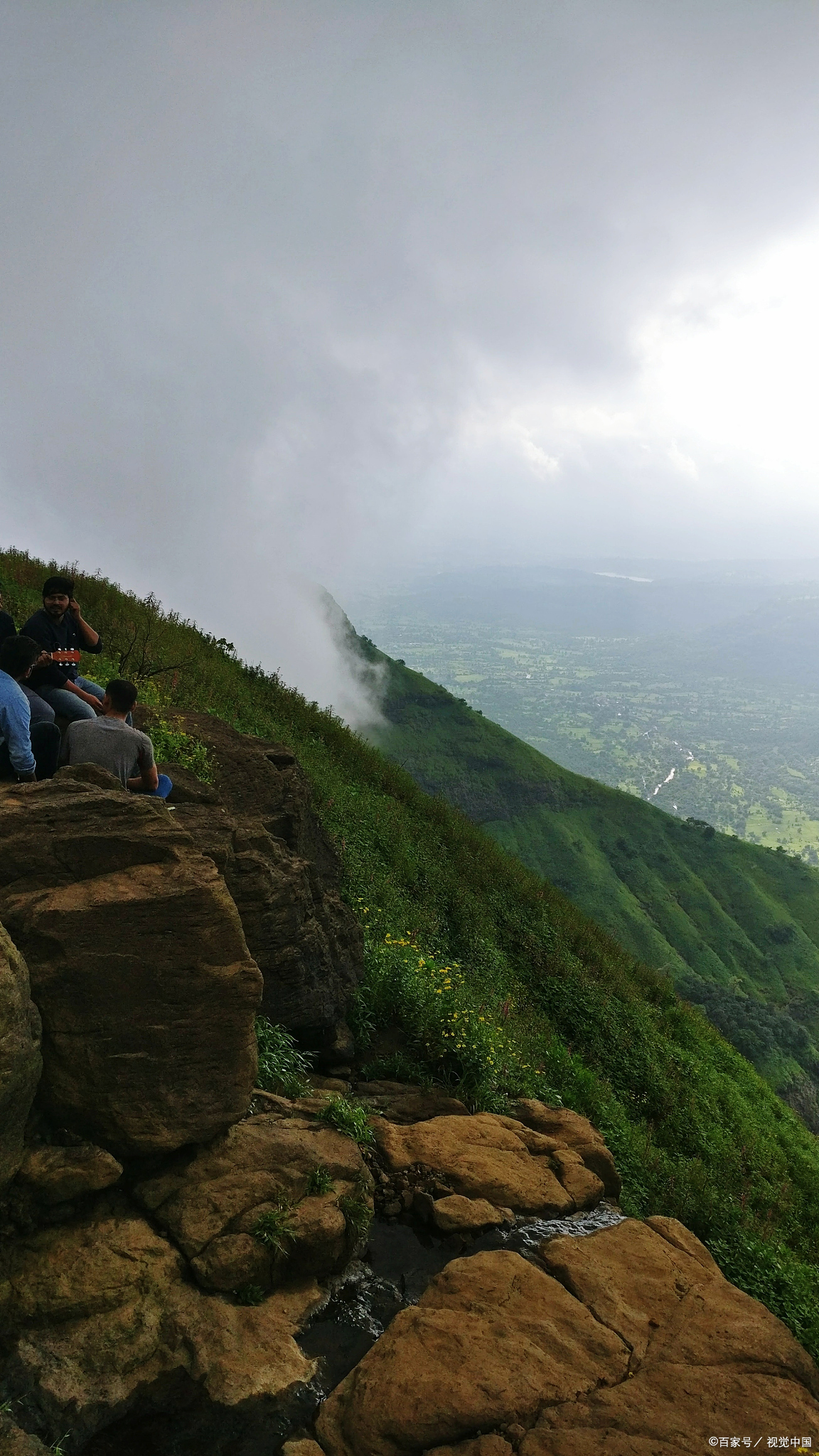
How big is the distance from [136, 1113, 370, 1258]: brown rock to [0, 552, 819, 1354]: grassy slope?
267 cm

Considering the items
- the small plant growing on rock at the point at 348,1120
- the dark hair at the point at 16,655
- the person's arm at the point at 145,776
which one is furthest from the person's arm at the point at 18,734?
the small plant growing on rock at the point at 348,1120

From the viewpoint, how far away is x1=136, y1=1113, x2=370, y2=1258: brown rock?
4.34m

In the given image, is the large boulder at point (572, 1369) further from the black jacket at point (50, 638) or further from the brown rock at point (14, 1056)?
the black jacket at point (50, 638)

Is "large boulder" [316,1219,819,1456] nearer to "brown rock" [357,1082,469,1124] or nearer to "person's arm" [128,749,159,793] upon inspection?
"brown rock" [357,1082,469,1124]

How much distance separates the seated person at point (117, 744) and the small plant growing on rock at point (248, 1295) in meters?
3.62

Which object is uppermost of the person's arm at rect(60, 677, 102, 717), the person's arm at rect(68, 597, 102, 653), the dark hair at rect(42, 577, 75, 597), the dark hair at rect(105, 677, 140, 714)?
the dark hair at rect(42, 577, 75, 597)

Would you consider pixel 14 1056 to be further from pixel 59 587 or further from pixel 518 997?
pixel 518 997

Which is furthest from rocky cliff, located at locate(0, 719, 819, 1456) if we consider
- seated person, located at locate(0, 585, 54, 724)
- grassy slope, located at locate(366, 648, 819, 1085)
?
grassy slope, located at locate(366, 648, 819, 1085)

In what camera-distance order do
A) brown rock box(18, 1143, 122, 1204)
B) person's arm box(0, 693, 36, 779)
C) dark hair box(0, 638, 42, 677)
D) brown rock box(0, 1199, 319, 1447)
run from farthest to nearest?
dark hair box(0, 638, 42, 677)
person's arm box(0, 693, 36, 779)
brown rock box(18, 1143, 122, 1204)
brown rock box(0, 1199, 319, 1447)

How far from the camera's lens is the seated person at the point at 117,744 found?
620 cm

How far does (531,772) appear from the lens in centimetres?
8119

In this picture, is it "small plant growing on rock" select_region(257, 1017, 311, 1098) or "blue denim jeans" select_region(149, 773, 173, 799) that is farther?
"blue denim jeans" select_region(149, 773, 173, 799)

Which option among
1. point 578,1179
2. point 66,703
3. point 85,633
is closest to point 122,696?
point 66,703

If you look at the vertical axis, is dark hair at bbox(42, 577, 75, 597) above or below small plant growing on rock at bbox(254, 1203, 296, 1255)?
above
